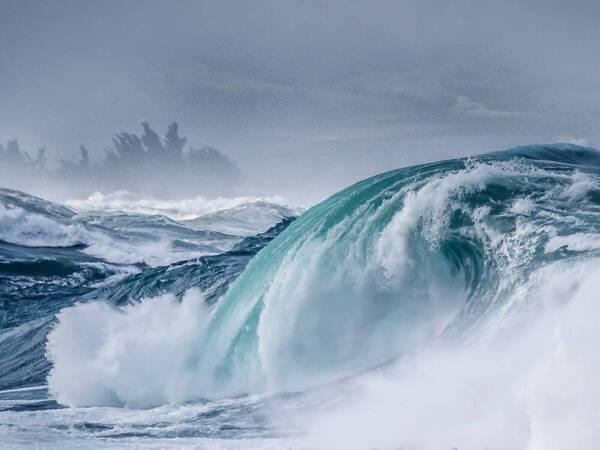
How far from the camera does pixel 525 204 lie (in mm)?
12648

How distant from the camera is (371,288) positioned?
11.9m

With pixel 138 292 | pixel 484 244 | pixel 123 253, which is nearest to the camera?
pixel 484 244

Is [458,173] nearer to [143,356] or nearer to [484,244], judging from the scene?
[484,244]

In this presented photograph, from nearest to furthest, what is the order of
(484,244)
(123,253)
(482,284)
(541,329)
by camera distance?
1. (541,329)
2. (482,284)
3. (484,244)
4. (123,253)

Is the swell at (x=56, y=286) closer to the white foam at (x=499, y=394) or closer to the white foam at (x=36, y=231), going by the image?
the white foam at (x=36, y=231)

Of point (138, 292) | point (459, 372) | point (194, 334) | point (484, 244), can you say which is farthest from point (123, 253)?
point (459, 372)

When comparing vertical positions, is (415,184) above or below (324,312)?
above

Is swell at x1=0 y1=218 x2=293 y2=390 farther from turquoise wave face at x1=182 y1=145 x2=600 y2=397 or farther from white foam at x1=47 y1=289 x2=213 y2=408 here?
turquoise wave face at x1=182 y1=145 x2=600 y2=397

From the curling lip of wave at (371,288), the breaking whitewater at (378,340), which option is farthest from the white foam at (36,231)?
the curling lip of wave at (371,288)

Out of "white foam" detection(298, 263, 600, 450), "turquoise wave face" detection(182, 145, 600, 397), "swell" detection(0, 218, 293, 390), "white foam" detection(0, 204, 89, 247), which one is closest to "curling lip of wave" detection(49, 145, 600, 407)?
"turquoise wave face" detection(182, 145, 600, 397)

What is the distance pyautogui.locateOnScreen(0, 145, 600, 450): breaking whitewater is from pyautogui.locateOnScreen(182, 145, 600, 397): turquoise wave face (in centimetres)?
3

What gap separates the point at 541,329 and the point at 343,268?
164 inches

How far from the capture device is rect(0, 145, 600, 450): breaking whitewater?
295 inches

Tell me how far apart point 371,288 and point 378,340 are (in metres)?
0.87
